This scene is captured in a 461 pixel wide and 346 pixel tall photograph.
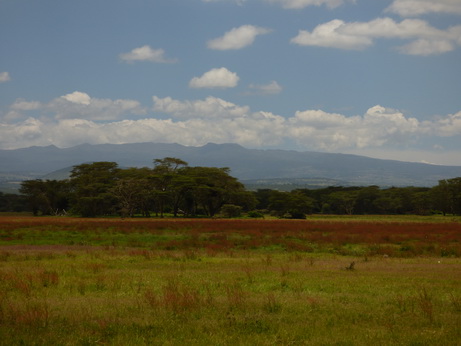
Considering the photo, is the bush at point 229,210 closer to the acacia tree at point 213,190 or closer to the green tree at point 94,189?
the acacia tree at point 213,190

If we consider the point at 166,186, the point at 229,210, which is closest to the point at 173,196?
the point at 166,186

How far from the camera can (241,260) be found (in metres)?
21.3

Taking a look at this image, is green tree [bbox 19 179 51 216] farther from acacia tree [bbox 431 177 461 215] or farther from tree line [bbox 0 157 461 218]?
acacia tree [bbox 431 177 461 215]

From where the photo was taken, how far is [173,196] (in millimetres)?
83562

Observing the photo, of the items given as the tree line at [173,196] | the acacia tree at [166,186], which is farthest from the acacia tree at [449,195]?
the acacia tree at [166,186]

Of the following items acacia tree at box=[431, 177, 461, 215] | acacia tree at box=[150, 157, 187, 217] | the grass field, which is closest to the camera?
the grass field

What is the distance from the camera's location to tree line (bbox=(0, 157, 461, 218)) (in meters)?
79.9

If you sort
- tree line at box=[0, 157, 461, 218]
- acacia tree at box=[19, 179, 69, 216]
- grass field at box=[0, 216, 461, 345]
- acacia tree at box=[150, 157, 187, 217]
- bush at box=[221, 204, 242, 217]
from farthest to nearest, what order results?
acacia tree at box=[19, 179, 69, 216], bush at box=[221, 204, 242, 217], tree line at box=[0, 157, 461, 218], acacia tree at box=[150, 157, 187, 217], grass field at box=[0, 216, 461, 345]

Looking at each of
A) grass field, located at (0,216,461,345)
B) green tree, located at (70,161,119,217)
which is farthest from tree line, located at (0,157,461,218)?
grass field, located at (0,216,461,345)

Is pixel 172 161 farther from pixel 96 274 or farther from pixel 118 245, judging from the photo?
pixel 96 274

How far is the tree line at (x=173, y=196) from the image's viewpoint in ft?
262

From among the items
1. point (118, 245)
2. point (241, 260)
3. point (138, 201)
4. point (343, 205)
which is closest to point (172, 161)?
point (138, 201)

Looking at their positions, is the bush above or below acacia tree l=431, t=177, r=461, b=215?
below

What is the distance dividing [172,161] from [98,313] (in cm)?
8613
